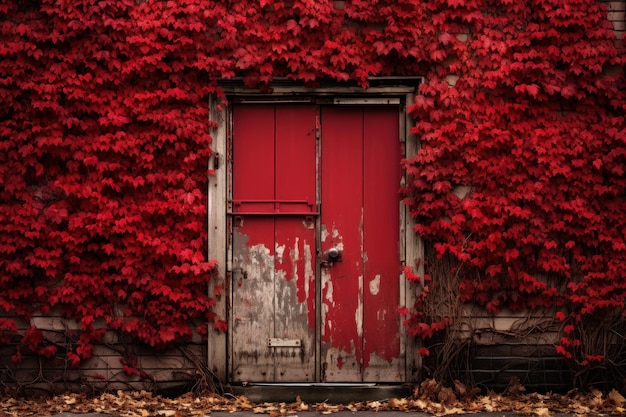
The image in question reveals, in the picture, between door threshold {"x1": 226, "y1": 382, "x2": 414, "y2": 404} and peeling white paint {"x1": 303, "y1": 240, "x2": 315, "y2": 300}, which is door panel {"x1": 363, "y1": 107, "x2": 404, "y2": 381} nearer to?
door threshold {"x1": 226, "y1": 382, "x2": 414, "y2": 404}

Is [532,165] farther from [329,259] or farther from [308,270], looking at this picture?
[308,270]

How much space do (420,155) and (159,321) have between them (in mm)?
2892

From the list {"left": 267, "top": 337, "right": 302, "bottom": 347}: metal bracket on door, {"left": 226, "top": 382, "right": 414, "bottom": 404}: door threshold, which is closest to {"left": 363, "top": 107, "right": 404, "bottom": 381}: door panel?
{"left": 226, "top": 382, "right": 414, "bottom": 404}: door threshold

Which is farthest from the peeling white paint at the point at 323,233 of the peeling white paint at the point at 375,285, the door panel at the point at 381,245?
the peeling white paint at the point at 375,285

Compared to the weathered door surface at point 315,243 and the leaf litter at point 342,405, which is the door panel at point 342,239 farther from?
the leaf litter at point 342,405

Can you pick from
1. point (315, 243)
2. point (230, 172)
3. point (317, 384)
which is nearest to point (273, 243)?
point (315, 243)

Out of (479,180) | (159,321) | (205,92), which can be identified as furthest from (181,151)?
(479,180)

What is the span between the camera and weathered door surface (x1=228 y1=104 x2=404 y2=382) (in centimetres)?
690

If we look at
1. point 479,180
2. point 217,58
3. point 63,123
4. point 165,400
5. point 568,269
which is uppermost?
point 217,58

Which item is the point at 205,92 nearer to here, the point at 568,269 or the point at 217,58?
the point at 217,58

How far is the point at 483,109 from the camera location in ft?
22.5

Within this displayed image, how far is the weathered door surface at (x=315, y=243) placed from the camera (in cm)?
690

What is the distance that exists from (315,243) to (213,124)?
1494 mm

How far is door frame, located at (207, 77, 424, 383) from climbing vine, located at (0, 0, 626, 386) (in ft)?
0.34
